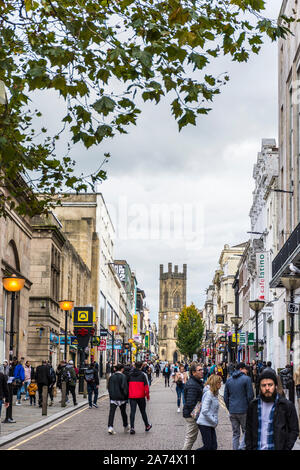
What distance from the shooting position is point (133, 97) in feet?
36.0

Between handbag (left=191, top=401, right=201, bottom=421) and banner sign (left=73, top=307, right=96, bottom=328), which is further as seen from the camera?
banner sign (left=73, top=307, right=96, bottom=328)

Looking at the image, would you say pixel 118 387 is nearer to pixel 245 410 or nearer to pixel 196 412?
pixel 245 410

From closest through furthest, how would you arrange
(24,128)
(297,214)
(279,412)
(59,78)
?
(279,412) < (59,78) < (24,128) < (297,214)

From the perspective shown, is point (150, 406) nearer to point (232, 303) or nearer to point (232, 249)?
point (232, 303)

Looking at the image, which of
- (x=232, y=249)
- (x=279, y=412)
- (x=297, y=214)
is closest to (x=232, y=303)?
(x=232, y=249)

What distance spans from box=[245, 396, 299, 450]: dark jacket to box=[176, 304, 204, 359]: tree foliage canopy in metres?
127

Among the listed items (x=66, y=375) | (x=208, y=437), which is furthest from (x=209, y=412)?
(x=66, y=375)

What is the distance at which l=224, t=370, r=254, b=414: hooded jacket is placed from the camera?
13.7 meters

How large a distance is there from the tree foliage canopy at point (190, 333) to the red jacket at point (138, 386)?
116 meters

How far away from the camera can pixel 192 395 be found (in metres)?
13.2

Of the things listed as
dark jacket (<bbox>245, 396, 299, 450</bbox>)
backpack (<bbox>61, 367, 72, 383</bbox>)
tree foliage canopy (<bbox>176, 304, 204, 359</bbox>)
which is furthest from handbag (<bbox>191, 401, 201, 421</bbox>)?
tree foliage canopy (<bbox>176, 304, 204, 359</bbox>)

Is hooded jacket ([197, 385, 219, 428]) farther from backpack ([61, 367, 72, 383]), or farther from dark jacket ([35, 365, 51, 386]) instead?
backpack ([61, 367, 72, 383])

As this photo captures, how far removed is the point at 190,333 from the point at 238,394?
12096 centimetres
